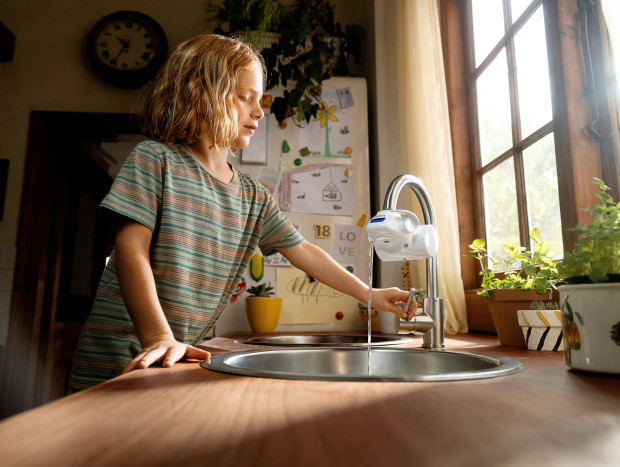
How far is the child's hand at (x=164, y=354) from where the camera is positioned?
2.05 feet

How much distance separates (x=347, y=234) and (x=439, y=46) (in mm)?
810

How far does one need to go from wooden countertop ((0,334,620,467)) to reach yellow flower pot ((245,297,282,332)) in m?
1.32

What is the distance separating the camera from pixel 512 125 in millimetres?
1598

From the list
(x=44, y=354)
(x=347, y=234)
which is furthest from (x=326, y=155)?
(x=44, y=354)

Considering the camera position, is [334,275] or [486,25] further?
[486,25]

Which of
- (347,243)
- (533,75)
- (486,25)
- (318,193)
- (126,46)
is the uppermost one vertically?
(126,46)

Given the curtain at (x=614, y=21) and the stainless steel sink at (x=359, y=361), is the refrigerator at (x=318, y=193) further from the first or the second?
the curtain at (x=614, y=21)

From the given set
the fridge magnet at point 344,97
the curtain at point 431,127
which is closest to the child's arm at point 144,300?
the curtain at point 431,127

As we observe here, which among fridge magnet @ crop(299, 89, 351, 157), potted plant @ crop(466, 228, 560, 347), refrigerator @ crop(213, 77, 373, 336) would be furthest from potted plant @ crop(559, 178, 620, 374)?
fridge magnet @ crop(299, 89, 351, 157)

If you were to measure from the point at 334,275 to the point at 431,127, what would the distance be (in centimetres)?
77

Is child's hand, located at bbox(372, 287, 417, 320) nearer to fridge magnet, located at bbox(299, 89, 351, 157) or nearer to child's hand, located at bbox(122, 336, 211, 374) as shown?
child's hand, located at bbox(122, 336, 211, 374)

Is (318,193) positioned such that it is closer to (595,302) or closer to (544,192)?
(544,192)

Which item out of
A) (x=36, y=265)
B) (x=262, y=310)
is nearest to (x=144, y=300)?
(x=262, y=310)

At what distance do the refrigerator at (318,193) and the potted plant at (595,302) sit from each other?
1416 mm
